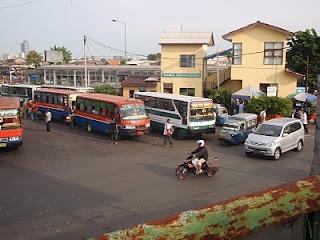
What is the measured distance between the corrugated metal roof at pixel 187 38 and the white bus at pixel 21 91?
46.6 feet

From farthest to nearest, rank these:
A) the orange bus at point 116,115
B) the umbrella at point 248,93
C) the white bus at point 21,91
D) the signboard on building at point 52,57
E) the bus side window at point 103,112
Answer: the signboard on building at point 52,57, the white bus at point 21,91, the umbrella at point 248,93, the bus side window at point 103,112, the orange bus at point 116,115

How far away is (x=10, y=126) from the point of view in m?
17.1

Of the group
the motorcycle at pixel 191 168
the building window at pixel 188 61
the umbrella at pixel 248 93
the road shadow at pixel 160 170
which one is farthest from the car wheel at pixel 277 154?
the building window at pixel 188 61

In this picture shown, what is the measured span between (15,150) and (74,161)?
414 centimetres

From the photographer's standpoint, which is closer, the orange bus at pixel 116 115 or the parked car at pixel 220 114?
the orange bus at pixel 116 115

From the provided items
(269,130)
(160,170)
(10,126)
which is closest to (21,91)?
(10,126)

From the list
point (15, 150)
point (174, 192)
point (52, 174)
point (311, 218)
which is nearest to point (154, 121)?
point (15, 150)

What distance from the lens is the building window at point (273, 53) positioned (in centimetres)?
3007

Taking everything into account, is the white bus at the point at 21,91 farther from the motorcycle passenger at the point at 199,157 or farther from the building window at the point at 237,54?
the motorcycle passenger at the point at 199,157

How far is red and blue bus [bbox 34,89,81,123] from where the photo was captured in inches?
1086

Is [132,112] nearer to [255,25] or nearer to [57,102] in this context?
[57,102]

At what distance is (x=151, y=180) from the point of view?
13.3 metres

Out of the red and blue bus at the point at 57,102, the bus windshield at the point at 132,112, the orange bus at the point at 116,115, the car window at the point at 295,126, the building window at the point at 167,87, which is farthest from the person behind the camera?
the building window at the point at 167,87

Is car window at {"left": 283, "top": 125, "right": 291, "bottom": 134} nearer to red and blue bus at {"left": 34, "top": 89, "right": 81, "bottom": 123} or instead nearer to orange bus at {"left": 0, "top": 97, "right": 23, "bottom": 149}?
orange bus at {"left": 0, "top": 97, "right": 23, "bottom": 149}
